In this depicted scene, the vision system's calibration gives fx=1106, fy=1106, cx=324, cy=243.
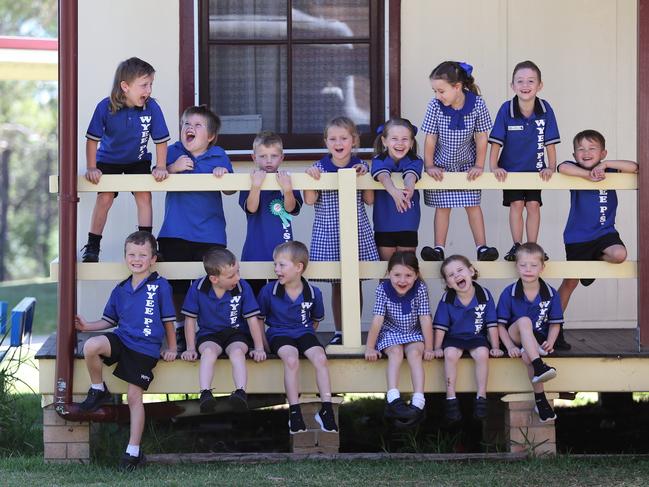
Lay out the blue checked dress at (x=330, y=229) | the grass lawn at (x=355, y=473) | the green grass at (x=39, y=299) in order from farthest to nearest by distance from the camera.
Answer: the green grass at (x=39, y=299) < the blue checked dress at (x=330, y=229) < the grass lawn at (x=355, y=473)

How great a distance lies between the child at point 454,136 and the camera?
6.33m

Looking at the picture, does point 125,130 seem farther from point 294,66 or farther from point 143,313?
point 294,66

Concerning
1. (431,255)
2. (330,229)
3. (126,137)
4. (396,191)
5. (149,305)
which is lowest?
(149,305)

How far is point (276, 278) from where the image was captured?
6113 mm

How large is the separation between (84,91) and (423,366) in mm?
2885

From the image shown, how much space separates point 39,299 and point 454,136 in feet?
34.8

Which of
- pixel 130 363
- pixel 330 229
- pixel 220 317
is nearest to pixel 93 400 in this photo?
pixel 130 363

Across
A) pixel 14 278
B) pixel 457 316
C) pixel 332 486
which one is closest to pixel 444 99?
pixel 457 316

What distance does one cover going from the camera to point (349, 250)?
238 inches

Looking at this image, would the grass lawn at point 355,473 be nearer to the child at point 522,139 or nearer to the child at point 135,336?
the child at point 135,336

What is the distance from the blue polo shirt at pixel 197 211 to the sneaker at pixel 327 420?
118 centimetres

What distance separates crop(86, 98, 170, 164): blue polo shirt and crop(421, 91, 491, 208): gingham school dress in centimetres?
155

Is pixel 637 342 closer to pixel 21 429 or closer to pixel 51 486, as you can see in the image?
pixel 51 486

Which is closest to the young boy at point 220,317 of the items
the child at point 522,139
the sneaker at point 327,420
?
the sneaker at point 327,420
